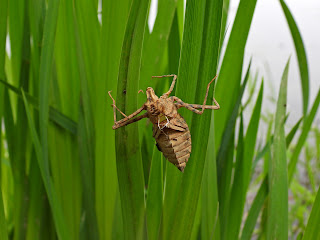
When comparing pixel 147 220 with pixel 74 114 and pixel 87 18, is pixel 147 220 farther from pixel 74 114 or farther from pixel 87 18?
pixel 87 18

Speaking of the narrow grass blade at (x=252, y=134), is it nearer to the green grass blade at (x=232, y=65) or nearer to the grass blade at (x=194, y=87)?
the green grass blade at (x=232, y=65)

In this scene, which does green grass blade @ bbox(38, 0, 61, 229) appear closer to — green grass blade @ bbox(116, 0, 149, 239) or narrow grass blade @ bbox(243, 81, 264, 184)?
green grass blade @ bbox(116, 0, 149, 239)

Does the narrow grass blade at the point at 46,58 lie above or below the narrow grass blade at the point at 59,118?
above

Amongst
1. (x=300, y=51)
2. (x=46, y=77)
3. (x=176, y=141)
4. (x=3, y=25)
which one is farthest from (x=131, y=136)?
(x=300, y=51)

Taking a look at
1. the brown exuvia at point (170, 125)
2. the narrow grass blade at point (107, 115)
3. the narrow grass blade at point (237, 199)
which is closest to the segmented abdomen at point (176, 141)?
the brown exuvia at point (170, 125)

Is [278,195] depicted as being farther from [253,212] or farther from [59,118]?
[59,118]

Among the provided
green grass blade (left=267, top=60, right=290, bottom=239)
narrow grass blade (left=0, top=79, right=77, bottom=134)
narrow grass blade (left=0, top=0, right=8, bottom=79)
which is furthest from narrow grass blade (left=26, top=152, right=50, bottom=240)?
green grass blade (left=267, top=60, right=290, bottom=239)
